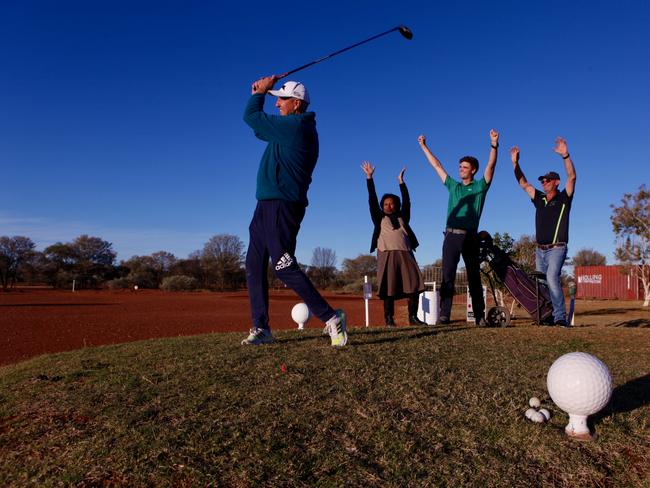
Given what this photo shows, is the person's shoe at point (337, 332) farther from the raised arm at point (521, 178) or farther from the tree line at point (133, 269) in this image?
the tree line at point (133, 269)

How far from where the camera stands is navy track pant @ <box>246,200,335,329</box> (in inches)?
171

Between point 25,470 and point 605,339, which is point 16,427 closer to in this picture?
point 25,470

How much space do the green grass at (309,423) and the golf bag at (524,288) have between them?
9.51 feet

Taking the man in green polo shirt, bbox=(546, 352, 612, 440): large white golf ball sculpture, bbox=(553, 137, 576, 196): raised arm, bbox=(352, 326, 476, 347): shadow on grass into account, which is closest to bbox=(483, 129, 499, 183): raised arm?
the man in green polo shirt

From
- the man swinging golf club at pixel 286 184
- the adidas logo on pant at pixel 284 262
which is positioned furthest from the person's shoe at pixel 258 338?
the adidas logo on pant at pixel 284 262

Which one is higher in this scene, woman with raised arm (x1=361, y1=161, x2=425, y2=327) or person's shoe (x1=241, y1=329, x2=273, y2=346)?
woman with raised arm (x1=361, y1=161, x2=425, y2=327)

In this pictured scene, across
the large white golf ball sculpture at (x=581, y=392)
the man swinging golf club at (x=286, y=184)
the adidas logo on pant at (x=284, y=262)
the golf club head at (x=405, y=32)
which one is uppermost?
the golf club head at (x=405, y=32)

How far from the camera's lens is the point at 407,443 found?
2438mm

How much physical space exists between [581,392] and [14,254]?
56.9 meters

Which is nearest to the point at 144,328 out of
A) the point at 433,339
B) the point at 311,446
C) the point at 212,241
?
the point at 433,339

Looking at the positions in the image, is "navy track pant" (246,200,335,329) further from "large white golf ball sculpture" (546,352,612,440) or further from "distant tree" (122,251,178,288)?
"distant tree" (122,251,178,288)

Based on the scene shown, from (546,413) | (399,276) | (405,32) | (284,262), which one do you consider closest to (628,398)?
(546,413)

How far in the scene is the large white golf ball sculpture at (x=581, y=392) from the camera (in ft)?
8.67

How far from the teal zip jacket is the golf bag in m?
3.72
